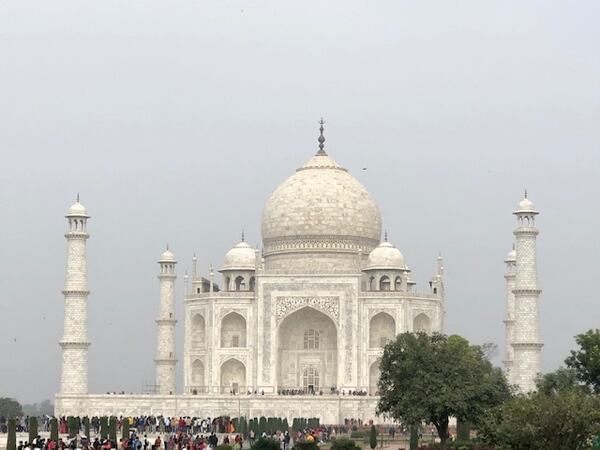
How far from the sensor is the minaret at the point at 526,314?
57.8 metres

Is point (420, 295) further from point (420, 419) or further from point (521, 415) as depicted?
point (521, 415)

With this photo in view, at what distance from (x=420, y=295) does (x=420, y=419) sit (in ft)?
69.4

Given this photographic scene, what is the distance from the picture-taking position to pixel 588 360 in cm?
4094

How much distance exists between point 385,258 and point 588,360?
19911mm

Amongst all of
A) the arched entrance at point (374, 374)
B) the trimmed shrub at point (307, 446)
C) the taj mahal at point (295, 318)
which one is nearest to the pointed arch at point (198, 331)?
the taj mahal at point (295, 318)

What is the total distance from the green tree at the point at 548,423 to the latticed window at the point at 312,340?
105ft

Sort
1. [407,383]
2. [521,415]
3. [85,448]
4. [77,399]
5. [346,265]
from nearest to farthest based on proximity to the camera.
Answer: [521,415] < [85,448] < [407,383] < [77,399] < [346,265]

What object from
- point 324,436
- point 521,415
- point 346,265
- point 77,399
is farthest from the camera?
point 346,265

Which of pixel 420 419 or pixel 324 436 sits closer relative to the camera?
pixel 420 419

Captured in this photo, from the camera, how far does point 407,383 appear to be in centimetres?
3931

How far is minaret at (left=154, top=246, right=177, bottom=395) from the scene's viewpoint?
207 feet

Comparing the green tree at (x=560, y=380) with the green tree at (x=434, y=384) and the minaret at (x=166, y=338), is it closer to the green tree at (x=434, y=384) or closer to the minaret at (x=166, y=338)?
the green tree at (x=434, y=384)

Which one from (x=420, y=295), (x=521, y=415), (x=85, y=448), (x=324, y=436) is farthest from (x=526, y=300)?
(x=521, y=415)

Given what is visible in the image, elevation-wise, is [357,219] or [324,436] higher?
[357,219]
